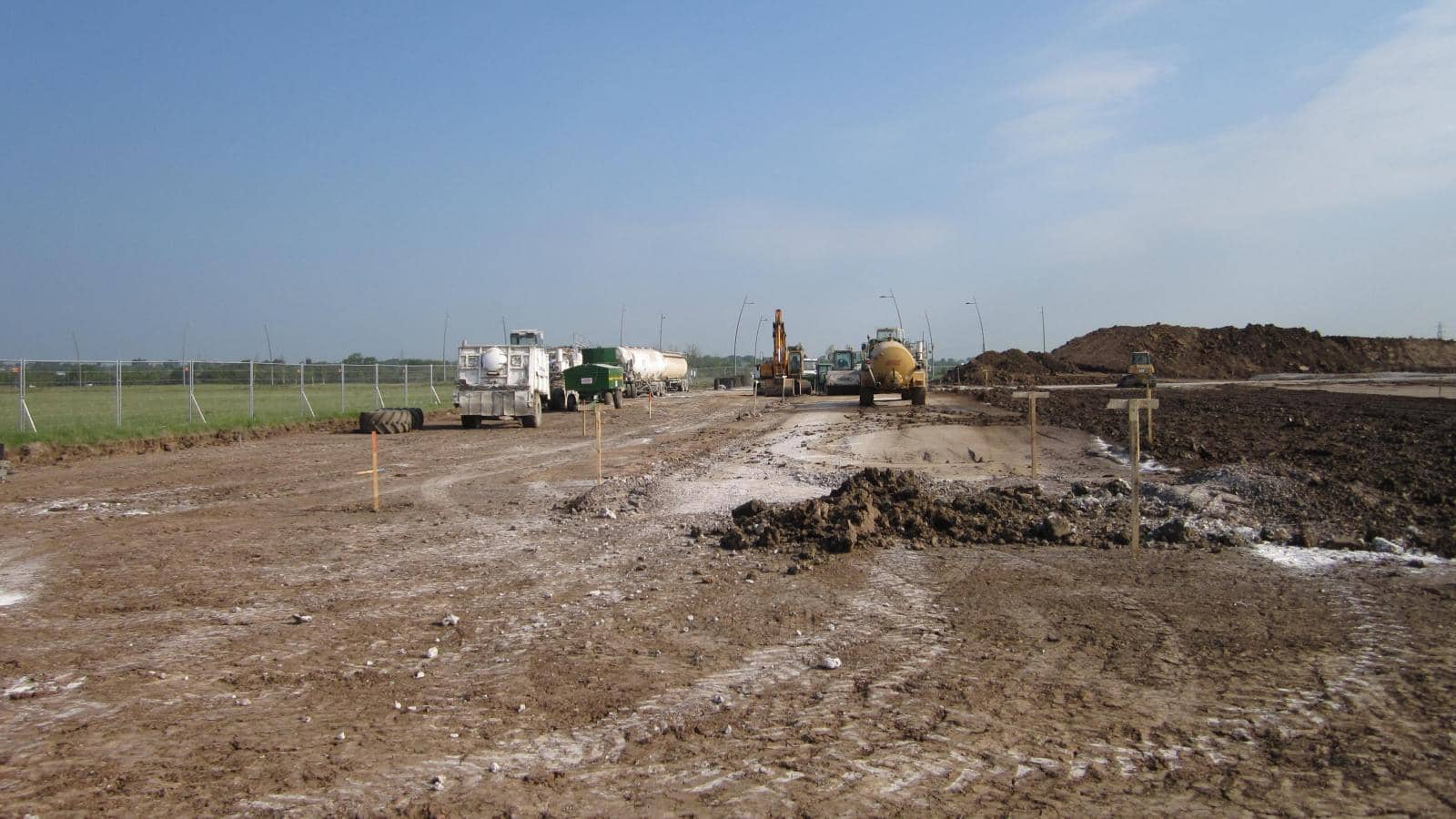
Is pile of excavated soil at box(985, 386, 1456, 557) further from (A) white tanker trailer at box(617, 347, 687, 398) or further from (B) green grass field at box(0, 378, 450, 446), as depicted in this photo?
(B) green grass field at box(0, 378, 450, 446)

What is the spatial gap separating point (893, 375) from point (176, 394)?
80.8ft

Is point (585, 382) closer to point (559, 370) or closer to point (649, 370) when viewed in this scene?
point (559, 370)

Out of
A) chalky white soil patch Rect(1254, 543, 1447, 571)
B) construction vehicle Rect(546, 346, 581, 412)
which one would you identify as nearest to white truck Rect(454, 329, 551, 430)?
construction vehicle Rect(546, 346, 581, 412)

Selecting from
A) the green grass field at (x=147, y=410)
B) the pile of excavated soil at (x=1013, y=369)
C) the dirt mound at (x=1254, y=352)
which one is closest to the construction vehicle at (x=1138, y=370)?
the pile of excavated soil at (x=1013, y=369)

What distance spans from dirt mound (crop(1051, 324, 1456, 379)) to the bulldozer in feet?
114

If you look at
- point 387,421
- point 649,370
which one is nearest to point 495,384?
point 387,421

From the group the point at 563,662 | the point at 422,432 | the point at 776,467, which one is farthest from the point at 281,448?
the point at 563,662

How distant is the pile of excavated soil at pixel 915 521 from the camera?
34.3 feet

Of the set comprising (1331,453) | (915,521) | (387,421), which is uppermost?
(387,421)

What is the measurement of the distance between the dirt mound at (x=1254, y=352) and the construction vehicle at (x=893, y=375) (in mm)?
46372

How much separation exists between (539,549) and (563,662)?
4.19 m

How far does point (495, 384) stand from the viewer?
2941 centimetres

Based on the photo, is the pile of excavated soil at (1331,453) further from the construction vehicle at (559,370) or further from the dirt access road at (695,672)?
the construction vehicle at (559,370)

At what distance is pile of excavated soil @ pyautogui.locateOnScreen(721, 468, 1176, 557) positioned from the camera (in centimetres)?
1045
